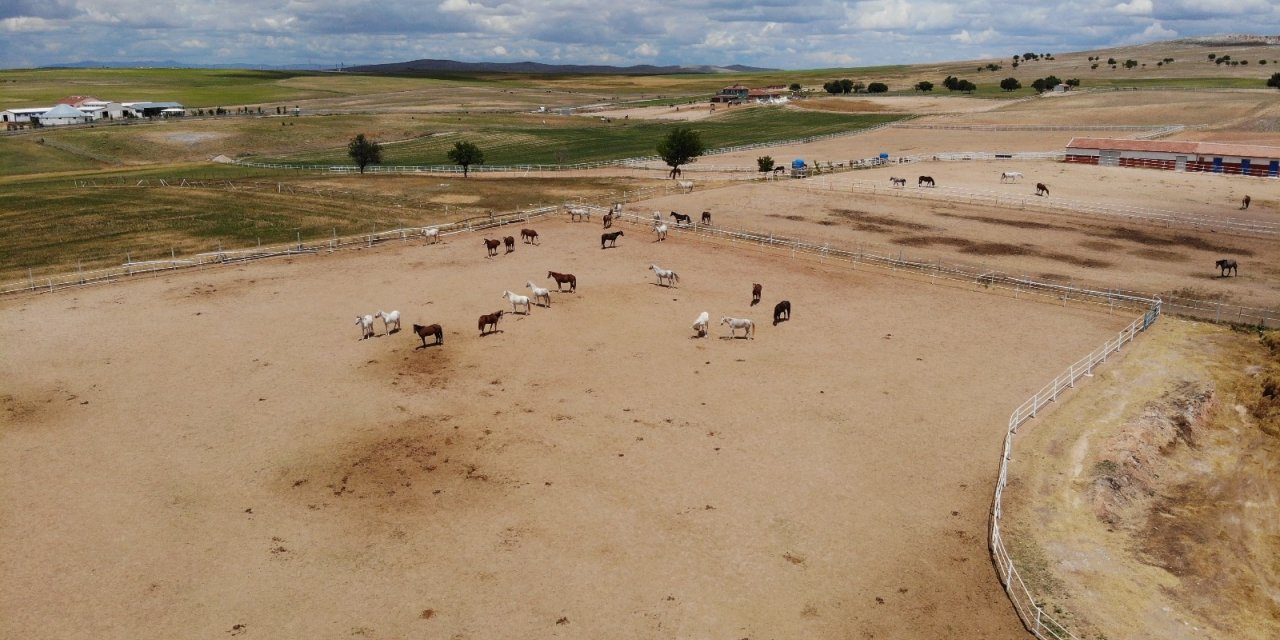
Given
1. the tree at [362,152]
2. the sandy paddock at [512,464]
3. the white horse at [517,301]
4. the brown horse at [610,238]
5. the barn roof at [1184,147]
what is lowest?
the sandy paddock at [512,464]

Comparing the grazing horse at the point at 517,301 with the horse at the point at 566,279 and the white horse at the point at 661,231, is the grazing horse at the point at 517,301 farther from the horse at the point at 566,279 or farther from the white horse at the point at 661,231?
the white horse at the point at 661,231

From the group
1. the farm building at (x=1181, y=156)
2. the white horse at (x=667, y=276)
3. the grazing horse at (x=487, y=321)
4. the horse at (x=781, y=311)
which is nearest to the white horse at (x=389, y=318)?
the grazing horse at (x=487, y=321)

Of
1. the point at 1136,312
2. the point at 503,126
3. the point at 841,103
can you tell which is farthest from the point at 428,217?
the point at 841,103

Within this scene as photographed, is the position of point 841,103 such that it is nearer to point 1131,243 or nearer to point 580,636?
point 1131,243

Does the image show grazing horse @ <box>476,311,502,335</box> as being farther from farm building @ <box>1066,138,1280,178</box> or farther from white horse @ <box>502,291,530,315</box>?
farm building @ <box>1066,138,1280,178</box>

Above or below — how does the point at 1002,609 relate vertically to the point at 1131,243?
below

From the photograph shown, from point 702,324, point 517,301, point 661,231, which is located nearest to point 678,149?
point 661,231

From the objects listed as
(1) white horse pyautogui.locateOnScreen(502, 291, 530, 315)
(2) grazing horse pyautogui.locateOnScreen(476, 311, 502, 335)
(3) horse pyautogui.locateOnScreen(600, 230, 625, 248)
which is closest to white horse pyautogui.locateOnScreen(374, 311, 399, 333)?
(2) grazing horse pyautogui.locateOnScreen(476, 311, 502, 335)
